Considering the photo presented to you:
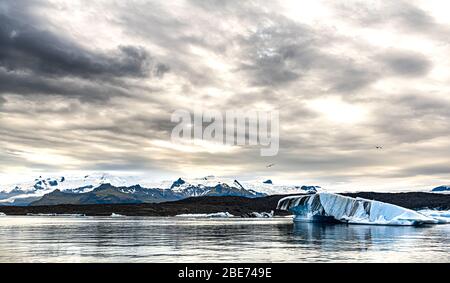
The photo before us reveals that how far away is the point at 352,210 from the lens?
275ft

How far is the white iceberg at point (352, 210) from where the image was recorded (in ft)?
260

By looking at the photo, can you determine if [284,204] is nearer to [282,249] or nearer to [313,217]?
[313,217]

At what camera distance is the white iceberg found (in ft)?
260

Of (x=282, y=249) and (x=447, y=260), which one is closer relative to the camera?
(x=447, y=260)

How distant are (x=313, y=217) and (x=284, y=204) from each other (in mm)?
8599
